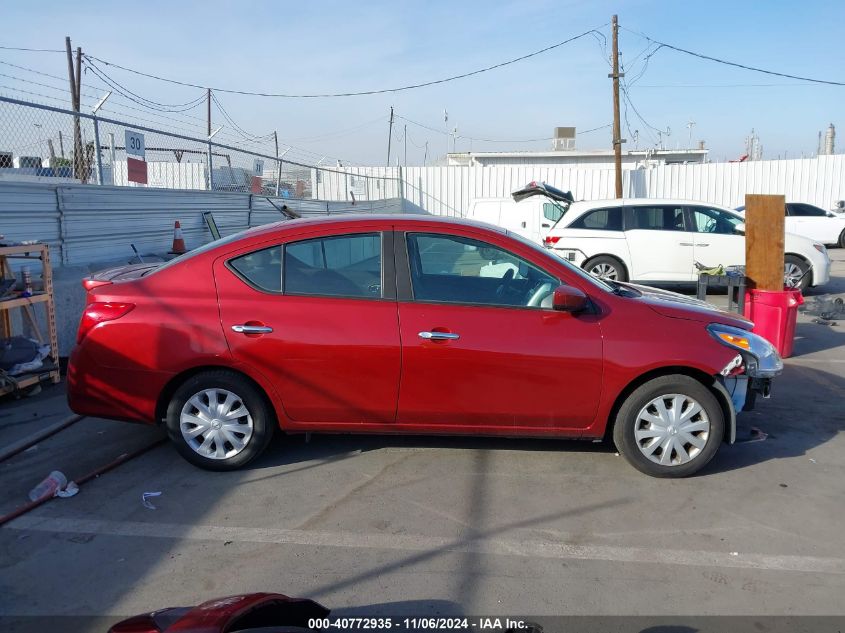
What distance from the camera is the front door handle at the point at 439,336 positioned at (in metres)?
4.55

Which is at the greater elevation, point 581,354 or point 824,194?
point 824,194

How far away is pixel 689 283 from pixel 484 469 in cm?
883

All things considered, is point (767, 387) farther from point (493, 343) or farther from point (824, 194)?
point (824, 194)

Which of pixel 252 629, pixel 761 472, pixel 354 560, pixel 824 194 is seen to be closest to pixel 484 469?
pixel 354 560

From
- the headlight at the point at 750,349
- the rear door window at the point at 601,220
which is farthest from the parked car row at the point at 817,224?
the headlight at the point at 750,349

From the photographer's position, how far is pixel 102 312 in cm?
476

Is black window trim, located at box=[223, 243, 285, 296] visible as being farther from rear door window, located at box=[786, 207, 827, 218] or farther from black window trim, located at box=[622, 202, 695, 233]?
rear door window, located at box=[786, 207, 827, 218]

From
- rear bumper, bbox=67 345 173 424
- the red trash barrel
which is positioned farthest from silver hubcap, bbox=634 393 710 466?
the red trash barrel

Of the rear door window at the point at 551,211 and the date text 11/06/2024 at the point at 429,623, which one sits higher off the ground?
the rear door window at the point at 551,211

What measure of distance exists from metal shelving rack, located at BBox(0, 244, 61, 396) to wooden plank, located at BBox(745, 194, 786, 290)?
7.41 m

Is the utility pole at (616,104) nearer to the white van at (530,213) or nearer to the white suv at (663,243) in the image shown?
the white van at (530,213)

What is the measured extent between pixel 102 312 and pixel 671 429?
3848mm

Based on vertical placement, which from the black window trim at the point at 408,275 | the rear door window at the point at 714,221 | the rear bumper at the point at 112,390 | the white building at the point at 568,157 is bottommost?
the rear bumper at the point at 112,390

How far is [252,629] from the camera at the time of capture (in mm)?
2168
